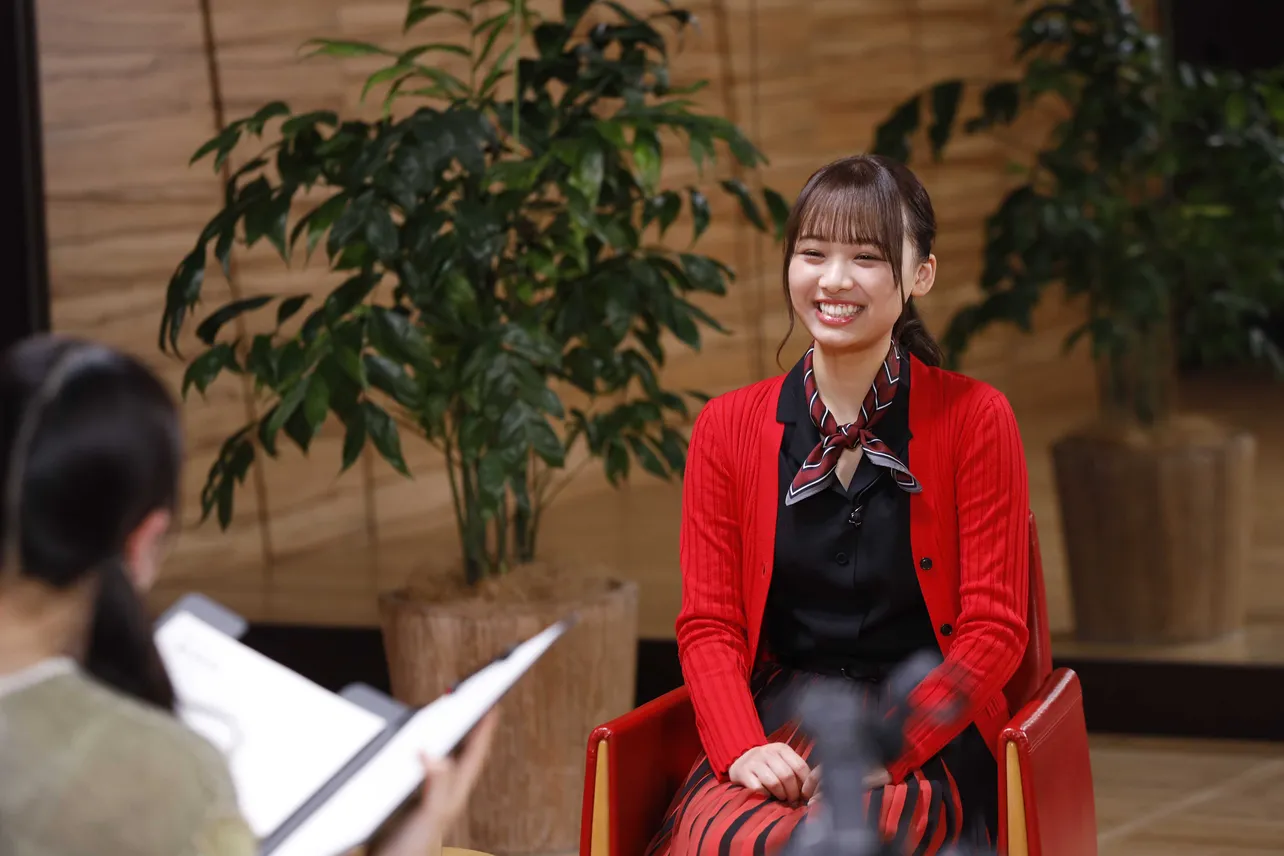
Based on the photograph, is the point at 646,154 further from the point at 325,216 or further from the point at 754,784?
the point at 754,784

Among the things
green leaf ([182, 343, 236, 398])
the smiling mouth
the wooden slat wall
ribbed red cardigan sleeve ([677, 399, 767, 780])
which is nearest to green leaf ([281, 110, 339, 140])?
green leaf ([182, 343, 236, 398])

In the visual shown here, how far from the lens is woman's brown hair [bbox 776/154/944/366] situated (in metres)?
1.80

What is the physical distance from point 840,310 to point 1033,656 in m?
0.48

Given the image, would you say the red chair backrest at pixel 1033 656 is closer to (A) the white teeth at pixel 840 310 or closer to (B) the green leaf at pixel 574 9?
(A) the white teeth at pixel 840 310

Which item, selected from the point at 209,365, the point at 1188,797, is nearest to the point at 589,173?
the point at 209,365

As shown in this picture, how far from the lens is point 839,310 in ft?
5.98

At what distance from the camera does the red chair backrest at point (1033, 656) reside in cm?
195

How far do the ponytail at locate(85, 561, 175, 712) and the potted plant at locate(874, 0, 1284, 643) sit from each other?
264 cm

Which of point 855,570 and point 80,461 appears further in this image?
point 855,570

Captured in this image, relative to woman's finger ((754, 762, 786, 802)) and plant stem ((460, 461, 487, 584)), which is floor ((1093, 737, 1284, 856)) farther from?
woman's finger ((754, 762, 786, 802))

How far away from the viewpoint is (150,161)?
12.7 ft

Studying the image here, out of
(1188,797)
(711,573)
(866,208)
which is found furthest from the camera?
(1188,797)

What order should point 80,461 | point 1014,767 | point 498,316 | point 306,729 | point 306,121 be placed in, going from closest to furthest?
point 80,461
point 306,729
point 1014,767
point 306,121
point 498,316

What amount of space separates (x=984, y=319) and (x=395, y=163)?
1453mm
